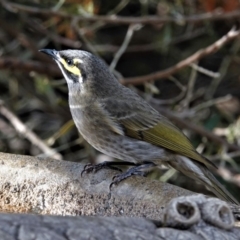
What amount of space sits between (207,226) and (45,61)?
4.22 m

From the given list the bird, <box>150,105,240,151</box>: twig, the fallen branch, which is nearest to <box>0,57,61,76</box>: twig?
<box>150,105,240,151</box>: twig

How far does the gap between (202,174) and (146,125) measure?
51 cm

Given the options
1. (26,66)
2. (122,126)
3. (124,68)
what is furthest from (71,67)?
(124,68)

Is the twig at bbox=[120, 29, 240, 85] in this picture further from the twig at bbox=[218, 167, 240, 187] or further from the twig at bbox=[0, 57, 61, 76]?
the twig at bbox=[218, 167, 240, 187]

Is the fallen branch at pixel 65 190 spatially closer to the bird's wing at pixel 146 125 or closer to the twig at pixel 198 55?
the bird's wing at pixel 146 125

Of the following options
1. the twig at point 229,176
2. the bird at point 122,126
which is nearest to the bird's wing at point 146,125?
the bird at point 122,126

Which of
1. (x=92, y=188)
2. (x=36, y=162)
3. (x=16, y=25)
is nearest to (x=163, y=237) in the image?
(x=92, y=188)

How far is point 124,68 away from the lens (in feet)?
28.6

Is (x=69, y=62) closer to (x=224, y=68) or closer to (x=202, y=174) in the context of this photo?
(x=202, y=174)

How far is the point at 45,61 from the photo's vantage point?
21.4 feet

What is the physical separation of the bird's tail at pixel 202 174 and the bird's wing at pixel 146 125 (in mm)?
47

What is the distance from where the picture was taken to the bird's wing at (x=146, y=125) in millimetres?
4478

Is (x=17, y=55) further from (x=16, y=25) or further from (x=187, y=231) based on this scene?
(x=187, y=231)

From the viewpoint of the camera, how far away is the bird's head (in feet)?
15.1
